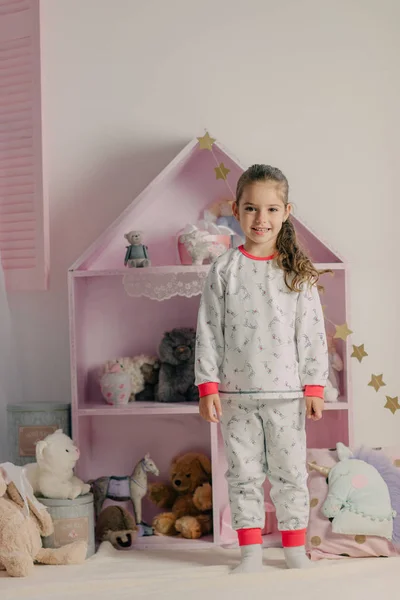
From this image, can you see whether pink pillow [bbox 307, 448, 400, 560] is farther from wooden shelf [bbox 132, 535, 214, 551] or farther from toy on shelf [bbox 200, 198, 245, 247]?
toy on shelf [bbox 200, 198, 245, 247]

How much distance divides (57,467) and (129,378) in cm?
38

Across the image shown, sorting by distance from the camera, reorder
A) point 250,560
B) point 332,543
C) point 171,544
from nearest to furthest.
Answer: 1. point 250,560
2. point 332,543
3. point 171,544

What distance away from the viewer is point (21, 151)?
9.01ft

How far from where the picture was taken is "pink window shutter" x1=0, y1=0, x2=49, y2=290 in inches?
107

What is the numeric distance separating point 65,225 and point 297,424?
1.16 metres

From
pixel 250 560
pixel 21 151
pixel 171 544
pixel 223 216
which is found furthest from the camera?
pixel 21 151

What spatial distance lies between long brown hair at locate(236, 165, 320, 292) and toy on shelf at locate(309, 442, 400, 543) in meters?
0.56

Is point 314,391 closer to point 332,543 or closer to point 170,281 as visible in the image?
point 332,543

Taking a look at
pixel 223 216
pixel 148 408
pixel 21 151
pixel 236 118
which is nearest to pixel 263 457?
pixel 148 408

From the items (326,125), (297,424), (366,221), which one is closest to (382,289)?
(366,221)

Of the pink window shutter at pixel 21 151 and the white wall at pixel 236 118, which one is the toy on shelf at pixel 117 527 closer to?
the white wall at pixel 236 118

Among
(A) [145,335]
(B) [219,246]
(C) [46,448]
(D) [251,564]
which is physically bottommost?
(D) [251,564]

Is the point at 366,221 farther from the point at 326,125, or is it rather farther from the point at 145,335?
the point at 145,335

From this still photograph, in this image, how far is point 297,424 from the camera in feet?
6.64
